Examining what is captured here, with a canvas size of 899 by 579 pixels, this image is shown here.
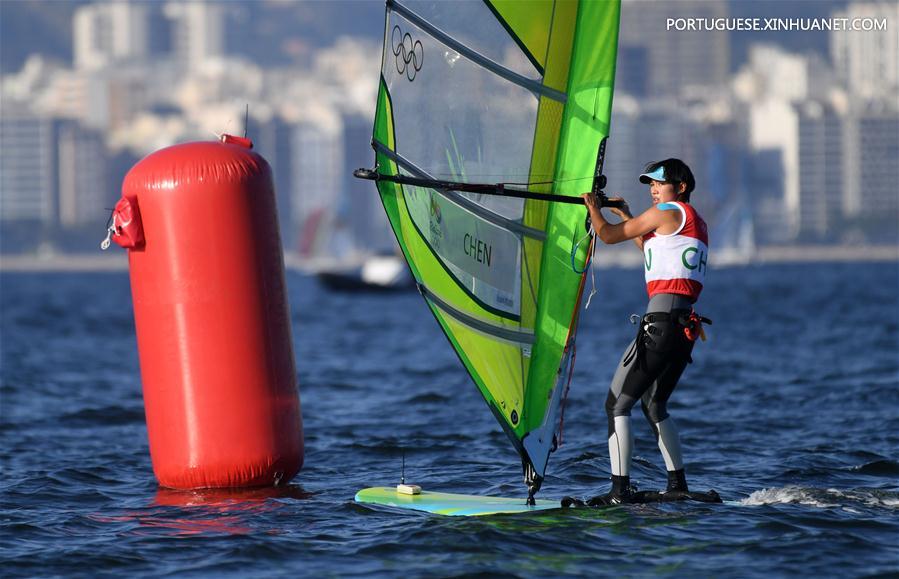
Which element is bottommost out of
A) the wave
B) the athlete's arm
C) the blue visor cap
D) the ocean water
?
the ocean water

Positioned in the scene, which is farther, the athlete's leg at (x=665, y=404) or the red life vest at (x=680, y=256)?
the athlete's leg at (x=665, y=404)

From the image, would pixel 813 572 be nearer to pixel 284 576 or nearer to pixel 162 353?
pixel 284 576

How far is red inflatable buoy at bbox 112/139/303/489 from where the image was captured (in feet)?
30.3

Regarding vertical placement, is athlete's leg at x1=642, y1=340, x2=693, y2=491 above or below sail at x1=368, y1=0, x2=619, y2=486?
below

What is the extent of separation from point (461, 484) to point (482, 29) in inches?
131

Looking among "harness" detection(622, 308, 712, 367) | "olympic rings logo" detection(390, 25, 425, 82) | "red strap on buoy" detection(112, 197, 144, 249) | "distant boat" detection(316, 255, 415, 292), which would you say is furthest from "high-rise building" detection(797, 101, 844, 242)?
"olympic rings logo" detection(390, 25, 425, 82)

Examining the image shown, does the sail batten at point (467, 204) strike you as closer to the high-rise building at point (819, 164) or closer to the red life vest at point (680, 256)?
the red life vest at point (680, 256)

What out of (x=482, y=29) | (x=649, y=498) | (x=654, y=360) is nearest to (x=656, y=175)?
(x=654, y=360)

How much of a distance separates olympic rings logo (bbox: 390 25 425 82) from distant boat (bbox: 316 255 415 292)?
5833cm

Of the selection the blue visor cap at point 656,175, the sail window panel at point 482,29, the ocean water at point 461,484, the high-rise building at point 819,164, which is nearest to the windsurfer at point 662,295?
the blue visor cap at point 656,175

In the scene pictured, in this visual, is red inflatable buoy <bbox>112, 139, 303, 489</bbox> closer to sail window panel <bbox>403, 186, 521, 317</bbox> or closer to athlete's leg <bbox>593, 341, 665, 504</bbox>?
sail window panel <bbox>403, 186, 521, 317</bbox>

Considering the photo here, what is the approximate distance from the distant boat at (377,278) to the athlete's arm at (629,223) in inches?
2302

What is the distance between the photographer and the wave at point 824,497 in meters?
8.80

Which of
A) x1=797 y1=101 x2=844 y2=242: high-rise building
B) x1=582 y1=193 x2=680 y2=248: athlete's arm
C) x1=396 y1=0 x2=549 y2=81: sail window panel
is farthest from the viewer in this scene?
x1=797 y1=101 x2=844 y2=242: high-rise building
